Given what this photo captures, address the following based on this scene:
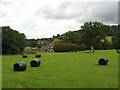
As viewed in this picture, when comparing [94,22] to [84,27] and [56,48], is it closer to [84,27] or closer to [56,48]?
[84,27]

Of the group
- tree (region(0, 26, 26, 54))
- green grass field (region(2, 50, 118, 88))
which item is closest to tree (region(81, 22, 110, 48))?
tree (region(0, 26, 26, 54))

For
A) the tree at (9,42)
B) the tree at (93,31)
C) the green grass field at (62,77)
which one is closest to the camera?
the green grass field at (62,77)

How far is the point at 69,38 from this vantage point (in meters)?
125

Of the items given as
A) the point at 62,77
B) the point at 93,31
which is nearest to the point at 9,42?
the point at 93,31

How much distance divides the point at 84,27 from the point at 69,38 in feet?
175

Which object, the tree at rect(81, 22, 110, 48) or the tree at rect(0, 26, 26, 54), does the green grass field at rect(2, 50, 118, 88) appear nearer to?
the tree at rect(0, 26, 26, 54)

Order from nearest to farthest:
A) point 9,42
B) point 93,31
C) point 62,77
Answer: point 62,77
point 9,42
point 93,31

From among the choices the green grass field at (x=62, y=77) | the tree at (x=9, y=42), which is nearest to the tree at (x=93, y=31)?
the tree at (x=9, y=42)

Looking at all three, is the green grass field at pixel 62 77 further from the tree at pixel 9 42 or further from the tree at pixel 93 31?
the tree at pixel 93 31

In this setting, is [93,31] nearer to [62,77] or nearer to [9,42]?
[9,42]

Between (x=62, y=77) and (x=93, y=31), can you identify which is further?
(x=93, y=31)

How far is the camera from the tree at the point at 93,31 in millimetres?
69750

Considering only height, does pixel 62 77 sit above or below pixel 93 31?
below

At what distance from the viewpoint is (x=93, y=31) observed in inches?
2749
